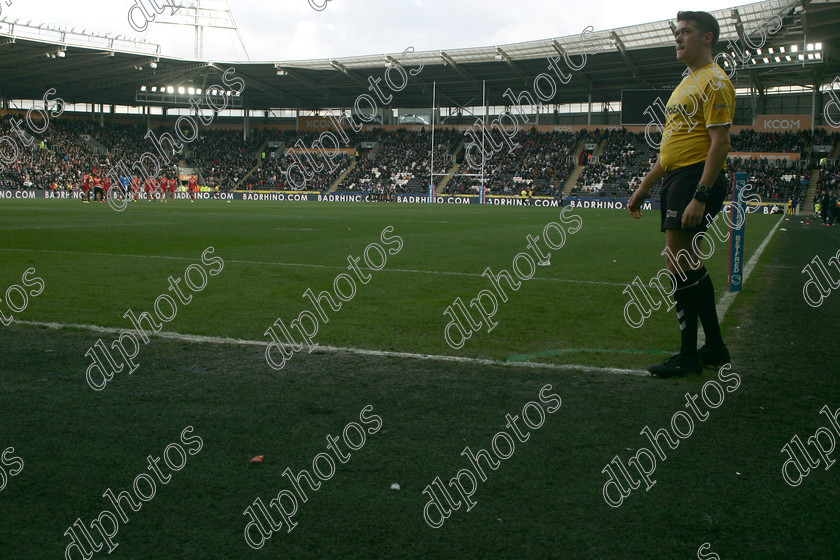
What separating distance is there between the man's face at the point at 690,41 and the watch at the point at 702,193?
2.74ft

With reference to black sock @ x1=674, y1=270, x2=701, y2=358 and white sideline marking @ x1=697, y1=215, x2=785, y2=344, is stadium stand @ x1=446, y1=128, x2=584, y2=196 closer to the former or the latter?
white sideline marking @ x1=697, y1=215, x2=785, y2=344

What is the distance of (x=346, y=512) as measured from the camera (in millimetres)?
2287

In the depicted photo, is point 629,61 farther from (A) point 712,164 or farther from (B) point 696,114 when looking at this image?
(A) point 712,164

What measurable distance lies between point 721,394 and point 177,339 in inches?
144

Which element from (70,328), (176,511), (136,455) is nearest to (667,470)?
(176,511)

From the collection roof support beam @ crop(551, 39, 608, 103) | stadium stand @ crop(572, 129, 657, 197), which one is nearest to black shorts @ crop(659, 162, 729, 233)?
stadium stand @ crop(572, 129, 657, 197)

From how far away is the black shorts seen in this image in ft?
13.9

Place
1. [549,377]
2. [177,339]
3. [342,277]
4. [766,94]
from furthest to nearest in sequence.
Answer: [766,94], [342,277], [177,339], [549,377]

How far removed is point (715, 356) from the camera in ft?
14.5

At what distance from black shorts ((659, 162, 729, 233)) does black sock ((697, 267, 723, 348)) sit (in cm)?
36

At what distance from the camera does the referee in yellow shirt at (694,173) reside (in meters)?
4.05

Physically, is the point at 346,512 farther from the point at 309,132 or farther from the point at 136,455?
the point at 309,132

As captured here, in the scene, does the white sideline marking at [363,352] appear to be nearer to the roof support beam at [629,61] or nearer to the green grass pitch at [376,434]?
the green grass pitch at [376,434]

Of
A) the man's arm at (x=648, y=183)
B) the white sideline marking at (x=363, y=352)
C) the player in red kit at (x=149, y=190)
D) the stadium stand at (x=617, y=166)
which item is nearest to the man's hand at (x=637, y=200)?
the man's arm at (x=648, y=183)
